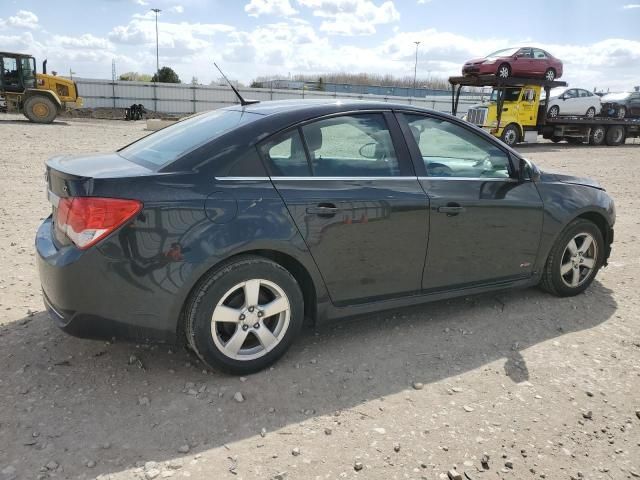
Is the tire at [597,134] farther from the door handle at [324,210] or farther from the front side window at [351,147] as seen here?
the door handle at [324,210]

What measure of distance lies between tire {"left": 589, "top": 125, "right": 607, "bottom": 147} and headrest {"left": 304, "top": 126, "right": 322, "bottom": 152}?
24688 mm

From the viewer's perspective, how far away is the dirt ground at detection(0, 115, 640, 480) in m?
2.48

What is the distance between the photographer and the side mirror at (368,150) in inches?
138

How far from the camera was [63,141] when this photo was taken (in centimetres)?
1603

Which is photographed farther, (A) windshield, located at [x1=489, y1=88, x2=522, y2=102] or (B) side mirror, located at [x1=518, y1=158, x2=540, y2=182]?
(A) windshield, located at [x1=489, y1=88, x2=522, y2=102]

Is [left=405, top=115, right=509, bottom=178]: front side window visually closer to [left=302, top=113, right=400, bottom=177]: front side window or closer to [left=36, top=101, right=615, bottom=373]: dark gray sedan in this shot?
[left=36, top=101, right=615, bottom=373]: dark gray sedan

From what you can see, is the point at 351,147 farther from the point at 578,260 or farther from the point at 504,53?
the point at 504,53

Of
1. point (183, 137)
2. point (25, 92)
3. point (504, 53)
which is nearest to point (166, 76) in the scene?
point (25, 92)

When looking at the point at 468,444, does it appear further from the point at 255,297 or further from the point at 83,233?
the point at 83,233

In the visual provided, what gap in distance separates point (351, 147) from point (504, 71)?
18811 millimetres

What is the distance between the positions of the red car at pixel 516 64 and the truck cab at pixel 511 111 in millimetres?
569

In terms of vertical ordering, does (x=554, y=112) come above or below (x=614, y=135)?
above

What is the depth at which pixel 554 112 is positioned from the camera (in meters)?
23.2

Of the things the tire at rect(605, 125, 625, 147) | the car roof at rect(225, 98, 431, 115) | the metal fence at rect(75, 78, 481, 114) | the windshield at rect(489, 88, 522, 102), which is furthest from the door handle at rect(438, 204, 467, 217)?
the metal fence at rect(75, 78, 481, 114)
